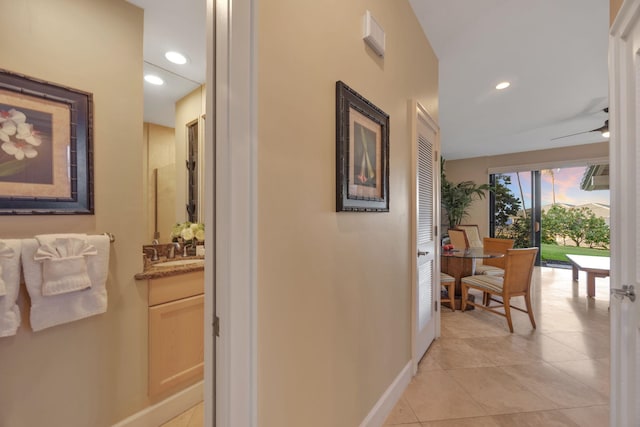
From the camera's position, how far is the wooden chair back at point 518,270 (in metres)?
2.80

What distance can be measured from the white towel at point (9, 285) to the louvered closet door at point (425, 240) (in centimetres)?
231

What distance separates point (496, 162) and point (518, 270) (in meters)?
4.70

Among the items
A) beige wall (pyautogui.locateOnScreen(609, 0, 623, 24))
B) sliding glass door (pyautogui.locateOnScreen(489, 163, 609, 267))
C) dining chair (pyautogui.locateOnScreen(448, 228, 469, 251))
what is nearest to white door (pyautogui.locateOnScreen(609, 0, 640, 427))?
beige wall (pyautogui.locateOnScreen(609, 0, 623, 24))

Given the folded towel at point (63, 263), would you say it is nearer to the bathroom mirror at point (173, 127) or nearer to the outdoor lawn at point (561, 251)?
the bathroom mirror at point (173, 127)

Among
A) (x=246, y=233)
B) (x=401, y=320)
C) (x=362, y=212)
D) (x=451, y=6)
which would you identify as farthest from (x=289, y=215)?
(x=451, y=6)

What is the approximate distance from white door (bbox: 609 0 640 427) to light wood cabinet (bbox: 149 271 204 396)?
90.2 inches

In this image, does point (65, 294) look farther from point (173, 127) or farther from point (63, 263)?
point (173, 127)

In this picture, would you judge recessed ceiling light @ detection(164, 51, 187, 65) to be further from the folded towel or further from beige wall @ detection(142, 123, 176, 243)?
the folded towel

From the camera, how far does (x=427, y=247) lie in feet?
8.32

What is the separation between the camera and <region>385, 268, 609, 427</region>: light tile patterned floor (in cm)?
171

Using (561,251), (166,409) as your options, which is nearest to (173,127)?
(166,409)

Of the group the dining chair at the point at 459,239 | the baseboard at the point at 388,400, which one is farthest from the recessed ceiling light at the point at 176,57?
the dining chair at the point at 459,239

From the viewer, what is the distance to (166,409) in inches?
66.7

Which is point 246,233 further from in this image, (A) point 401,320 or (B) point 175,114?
(B) point 175,114
